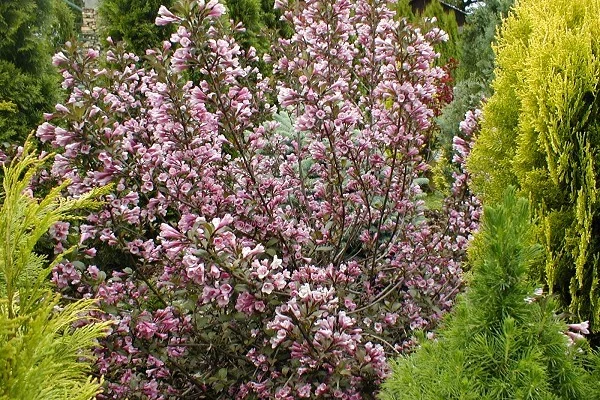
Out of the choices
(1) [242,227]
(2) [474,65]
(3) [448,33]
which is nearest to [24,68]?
(1) [242,227]

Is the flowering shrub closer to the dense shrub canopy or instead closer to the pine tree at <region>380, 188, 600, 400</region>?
the pine tree at <region>380, 188, 600, 400</region>

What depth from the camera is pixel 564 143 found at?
241cm

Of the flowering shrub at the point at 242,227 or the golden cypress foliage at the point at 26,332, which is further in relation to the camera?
the flowering shrub at the point at 242,227

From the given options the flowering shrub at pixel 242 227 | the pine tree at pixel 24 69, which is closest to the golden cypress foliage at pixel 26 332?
the flowering shrub at pixel 242 227

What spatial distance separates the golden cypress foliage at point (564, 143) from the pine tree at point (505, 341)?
955 mm

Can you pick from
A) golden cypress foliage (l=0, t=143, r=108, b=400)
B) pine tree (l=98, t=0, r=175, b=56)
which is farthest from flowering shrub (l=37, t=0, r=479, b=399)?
pine tree (l=98, t=0, r=175, b=56)

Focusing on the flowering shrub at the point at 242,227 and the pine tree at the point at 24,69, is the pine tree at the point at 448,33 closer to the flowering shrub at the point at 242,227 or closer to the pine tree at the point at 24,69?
the pine tree at the point at 24,69

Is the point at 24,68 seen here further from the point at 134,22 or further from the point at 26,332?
the point at 26,332

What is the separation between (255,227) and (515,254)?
66.5 inches

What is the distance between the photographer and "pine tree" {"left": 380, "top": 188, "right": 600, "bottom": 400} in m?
1.45

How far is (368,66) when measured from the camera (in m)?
3.88

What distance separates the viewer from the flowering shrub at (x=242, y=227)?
248 cm

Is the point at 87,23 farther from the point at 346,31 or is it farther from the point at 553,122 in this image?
the point at 553,122

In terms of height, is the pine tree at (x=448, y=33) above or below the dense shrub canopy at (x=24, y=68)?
above
